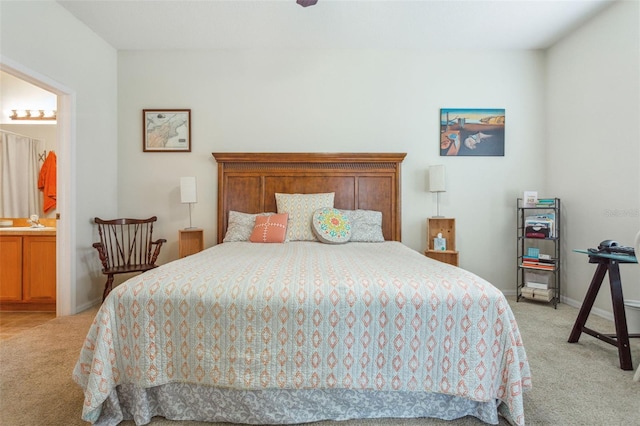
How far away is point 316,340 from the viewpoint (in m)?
1.30

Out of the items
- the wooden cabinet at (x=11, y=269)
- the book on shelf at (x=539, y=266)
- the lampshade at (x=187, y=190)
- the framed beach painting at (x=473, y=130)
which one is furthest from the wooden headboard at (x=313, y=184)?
the wooden cabinet at (x=11, y=269)

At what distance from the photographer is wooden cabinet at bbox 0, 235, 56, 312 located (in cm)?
304

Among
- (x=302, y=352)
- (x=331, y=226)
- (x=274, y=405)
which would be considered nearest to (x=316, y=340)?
(x=302, y=352)

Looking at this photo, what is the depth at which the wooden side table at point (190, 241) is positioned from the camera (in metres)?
3.25

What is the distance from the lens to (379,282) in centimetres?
Result: 138

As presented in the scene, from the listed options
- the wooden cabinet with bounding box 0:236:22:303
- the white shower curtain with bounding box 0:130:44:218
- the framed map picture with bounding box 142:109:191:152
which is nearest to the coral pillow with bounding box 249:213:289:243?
the framed map picture with bounding box 142:109:191:152

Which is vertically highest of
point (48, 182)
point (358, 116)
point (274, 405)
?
point (358, 116)

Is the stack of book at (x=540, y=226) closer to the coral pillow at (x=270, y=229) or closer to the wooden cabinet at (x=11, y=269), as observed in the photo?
the coral pillow at (x=270, y=229)

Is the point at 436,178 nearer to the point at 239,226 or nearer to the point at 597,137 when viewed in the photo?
the point at 597,137

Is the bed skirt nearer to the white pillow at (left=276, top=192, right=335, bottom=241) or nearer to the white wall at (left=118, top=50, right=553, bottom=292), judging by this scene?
the white pillow at (left=276, top=192, right=335, bottom=241)

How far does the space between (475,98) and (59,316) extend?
492 centimetres

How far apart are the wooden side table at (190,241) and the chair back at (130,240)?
12.0 inches

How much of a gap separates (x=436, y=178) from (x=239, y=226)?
2.16 metres

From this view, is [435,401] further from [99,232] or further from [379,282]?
[99,232]
